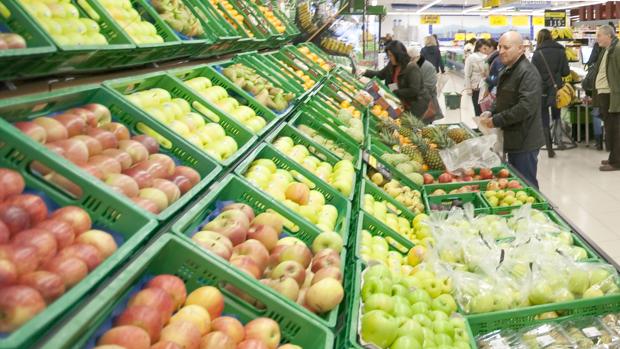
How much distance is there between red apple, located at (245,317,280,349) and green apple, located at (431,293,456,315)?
3.04ft

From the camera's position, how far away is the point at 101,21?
2320mm

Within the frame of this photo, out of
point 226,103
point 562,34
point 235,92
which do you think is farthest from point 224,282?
point 562,34

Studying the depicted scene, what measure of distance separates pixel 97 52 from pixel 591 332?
2.39 metres

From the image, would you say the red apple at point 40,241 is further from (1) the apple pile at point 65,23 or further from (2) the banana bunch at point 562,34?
(2) the banana bunch at point 562,34

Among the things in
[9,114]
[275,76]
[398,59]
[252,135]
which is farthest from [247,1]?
[9,114]

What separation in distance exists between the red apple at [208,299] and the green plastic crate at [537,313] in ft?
4.14

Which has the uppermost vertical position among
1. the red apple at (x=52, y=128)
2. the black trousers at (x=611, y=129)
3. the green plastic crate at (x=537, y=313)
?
the red apple at (x=52, y=128)

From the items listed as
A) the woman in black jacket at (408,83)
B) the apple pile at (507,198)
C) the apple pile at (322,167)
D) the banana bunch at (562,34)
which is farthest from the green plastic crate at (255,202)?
the banana bunch at (562,34)

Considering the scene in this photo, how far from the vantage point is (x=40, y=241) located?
1.27 m

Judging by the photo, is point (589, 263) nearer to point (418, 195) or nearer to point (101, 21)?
point (418, 195)

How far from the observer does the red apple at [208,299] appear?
1501 mm

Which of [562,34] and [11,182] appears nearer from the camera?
A: [11,182]

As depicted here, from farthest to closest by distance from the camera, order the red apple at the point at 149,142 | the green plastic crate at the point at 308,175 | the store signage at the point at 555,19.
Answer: the store signage at the point at 555,19 < the green plastic crate at the point at 308,175 < the red apple at the point at 149,142

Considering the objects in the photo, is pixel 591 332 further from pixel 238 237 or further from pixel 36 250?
pixel 36 250
